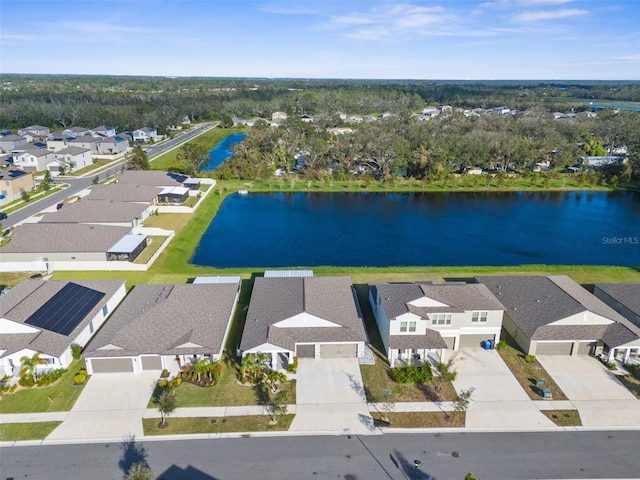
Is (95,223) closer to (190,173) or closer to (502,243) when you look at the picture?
(190,173)

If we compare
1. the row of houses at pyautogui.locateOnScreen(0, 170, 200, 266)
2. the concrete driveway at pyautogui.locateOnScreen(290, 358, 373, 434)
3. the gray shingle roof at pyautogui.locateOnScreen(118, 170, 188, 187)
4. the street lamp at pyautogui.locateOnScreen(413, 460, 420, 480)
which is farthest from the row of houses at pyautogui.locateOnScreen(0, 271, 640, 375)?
the gray shingle roof at pyautogui.locateOnScreen(118, 170, 188, 187)

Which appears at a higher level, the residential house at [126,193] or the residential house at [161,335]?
the residential house at [126,193]

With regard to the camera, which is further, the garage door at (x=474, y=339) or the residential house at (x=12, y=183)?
the residential house at (x=12, y=183)

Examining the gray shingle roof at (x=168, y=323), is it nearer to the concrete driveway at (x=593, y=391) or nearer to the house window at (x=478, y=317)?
the house window at (x=478, y=317)

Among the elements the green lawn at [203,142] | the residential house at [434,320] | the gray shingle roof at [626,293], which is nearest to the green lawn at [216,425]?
the residential house at [434,320]

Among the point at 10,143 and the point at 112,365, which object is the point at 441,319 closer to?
the point at 112,365

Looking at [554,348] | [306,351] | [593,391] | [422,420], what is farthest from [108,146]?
[593,391]

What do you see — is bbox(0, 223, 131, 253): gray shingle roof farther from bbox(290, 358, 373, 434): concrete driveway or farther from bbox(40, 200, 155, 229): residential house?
bbox(290, 358, 373, 434): concrete driveway
